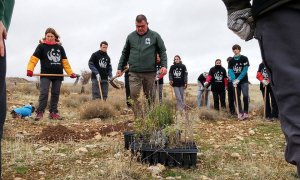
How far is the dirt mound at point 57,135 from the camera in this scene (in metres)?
5.78

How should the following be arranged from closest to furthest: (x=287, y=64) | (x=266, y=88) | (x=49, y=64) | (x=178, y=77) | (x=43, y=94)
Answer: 1. (x=287, y=64)
2. (x=43, y=94)
3. (x=49, y=64)
4. (x=266, y=88)
5. (x=178, y=77)

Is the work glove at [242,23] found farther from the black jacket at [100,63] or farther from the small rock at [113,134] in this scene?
the black jacket at [100,63]

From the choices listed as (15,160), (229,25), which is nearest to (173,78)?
(15,160)

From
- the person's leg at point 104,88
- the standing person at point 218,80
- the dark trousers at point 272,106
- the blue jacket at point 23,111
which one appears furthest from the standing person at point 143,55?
the standing person at point 218,80

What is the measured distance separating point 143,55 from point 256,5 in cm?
489

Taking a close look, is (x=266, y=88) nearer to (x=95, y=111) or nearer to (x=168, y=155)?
(x=95, y=111)

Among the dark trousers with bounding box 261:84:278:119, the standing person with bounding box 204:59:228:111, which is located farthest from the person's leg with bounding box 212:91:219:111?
the dark trousers with bounding box 261:84:278:119

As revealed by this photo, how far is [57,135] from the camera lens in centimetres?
594

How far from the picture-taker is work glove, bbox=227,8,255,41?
1.92 m

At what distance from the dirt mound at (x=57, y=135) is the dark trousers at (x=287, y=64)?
14.4 feet

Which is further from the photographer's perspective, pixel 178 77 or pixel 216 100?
pixel 178 77

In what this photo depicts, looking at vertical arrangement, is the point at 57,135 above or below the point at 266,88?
below

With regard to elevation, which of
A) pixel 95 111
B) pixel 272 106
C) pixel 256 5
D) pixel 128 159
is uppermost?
pixel 256 5

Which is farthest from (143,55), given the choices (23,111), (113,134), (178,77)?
(178,77)
